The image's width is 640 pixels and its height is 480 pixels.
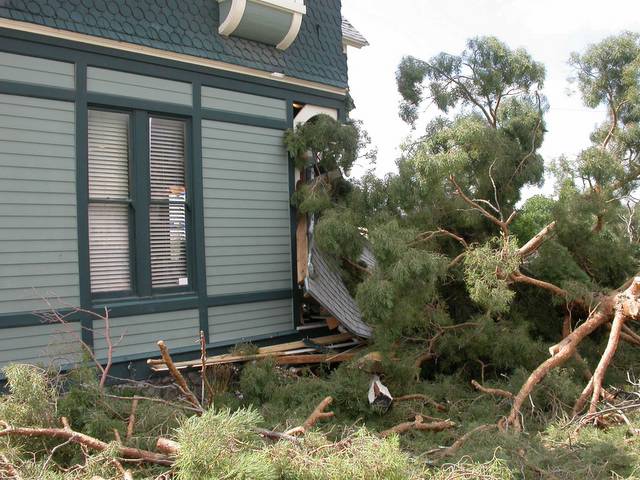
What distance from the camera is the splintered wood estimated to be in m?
7.14

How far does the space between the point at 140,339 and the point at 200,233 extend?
142 cm

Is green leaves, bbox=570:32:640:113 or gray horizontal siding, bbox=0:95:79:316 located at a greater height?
green leaves, bbox=570:32:640:113

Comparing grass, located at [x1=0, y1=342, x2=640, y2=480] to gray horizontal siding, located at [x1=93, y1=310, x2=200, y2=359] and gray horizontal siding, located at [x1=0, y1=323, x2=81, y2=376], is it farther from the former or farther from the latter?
gray horizontal siding, located at [x1=93, y1=310, x2=200, y2=359]

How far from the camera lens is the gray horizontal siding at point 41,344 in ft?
19.6

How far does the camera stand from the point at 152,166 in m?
7.15

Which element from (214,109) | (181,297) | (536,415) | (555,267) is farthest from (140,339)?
(555,267)

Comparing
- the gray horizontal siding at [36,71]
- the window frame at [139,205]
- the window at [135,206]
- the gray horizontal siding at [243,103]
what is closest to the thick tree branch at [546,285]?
the gray horizontal siding at [243,103]

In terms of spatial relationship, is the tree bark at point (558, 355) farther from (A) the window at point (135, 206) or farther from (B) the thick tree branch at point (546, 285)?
(A) the window at point (135, 206)

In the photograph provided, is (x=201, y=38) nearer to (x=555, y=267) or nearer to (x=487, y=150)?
(x=487, y=150)

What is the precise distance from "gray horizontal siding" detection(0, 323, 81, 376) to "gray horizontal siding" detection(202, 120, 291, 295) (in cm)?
176

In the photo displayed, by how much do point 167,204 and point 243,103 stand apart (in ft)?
5.61

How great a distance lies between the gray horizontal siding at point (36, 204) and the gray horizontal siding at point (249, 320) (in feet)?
5.75

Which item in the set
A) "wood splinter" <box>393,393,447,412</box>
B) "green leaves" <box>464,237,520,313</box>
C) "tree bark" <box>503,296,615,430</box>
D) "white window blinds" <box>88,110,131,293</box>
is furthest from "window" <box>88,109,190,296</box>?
"tree bark" <box>503,296,615,430</box>

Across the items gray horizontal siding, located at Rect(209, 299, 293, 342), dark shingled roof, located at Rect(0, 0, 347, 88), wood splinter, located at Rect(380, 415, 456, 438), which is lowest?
wood splinter, located at Rect(380, 415, 456, 438)
